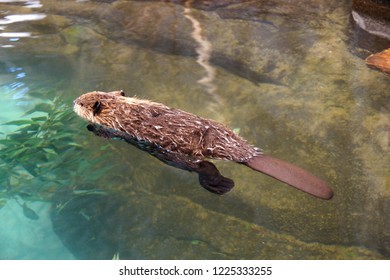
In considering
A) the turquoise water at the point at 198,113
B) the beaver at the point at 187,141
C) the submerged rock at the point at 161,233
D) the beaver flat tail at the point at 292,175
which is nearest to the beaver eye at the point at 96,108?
the beaver at the point at 187,141

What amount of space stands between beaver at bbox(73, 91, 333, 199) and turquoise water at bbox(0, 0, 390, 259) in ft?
0.36

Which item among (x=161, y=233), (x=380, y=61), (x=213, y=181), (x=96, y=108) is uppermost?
(x=380, y=61)

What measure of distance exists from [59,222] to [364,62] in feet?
10.6

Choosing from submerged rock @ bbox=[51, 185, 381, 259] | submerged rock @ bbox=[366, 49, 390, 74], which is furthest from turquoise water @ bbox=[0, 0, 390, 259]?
submerged rock @ bbox=[366, 49, 390, 74]

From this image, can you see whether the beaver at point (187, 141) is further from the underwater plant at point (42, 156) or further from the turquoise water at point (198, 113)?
the underwater plant at point (42, 156)

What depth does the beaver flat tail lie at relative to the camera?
118 inches

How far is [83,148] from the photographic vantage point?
385 centimetres

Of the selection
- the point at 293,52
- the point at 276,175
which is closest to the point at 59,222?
the point at 276,175

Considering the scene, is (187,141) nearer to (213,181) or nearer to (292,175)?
(213,181)

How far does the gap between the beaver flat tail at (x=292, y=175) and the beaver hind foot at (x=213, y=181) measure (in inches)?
8.2

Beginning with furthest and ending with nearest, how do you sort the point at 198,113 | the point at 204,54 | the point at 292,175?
the point at 204,54 → the point at 198,113 → the point at 292,175

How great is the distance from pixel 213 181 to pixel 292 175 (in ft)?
1.90

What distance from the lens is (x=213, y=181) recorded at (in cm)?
334

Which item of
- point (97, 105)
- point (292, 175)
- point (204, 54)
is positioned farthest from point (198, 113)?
point (292, 175)
